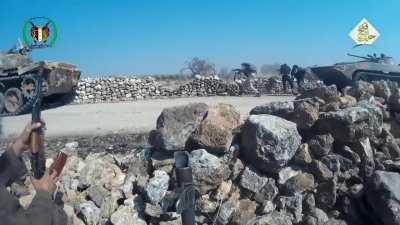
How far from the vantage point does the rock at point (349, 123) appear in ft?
17.3

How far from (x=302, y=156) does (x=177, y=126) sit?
143 cm

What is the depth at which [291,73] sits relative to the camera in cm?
1908

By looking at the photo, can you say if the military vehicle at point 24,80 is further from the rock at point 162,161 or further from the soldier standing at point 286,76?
the soldier standing at point 286,76

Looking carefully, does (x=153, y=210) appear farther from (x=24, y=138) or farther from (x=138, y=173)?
(x=24, y=138)

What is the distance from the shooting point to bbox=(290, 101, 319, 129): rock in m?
5.35

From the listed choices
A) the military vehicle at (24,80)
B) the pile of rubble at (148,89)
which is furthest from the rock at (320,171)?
the pile of rubble at (148,89)

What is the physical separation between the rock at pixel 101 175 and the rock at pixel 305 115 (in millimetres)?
2108

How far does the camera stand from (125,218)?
15.0 ft

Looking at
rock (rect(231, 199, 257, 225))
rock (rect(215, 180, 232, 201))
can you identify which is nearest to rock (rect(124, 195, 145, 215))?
rock (rect(215, 180, 232, 201))

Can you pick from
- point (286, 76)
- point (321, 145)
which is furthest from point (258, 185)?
point (286, 76)

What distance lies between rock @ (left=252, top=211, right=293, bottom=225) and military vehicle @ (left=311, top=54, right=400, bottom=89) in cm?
993

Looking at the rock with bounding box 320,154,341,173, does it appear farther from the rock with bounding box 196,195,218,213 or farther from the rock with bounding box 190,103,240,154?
the rock with bounding box 196,195,218,213

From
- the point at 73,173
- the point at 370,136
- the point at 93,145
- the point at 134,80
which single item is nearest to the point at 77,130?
the point at 93,145

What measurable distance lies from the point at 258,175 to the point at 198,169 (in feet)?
2.27
